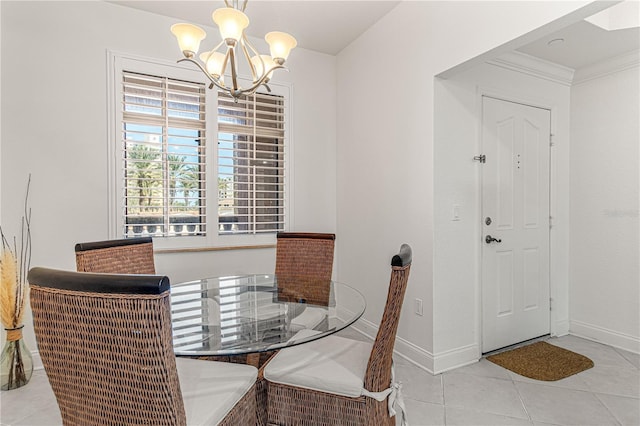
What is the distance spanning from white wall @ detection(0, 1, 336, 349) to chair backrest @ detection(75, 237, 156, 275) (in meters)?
0.66

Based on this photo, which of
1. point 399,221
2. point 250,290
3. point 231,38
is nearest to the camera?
point 231,38

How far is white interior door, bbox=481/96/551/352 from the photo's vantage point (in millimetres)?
2793

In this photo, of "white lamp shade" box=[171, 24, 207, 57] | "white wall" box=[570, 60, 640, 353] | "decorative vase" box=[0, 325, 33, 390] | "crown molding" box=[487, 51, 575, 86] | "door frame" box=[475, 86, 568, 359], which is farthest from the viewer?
"white wall" box=[570, 60, 640, 353]

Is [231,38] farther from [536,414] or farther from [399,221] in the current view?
[536,414]

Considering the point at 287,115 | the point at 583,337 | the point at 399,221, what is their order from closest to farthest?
the point at 399,221 < the point at 583,337 < the point at 287,115

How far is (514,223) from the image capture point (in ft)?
9.71

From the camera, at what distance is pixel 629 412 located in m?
2.03

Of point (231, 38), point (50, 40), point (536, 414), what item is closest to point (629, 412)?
point (536, 414)

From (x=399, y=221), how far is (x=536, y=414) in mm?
1522

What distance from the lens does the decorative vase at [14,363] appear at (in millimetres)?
2279

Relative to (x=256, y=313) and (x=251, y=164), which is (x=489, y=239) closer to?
(x=256, y=313)

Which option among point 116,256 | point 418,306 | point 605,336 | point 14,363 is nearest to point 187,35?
point 116,256

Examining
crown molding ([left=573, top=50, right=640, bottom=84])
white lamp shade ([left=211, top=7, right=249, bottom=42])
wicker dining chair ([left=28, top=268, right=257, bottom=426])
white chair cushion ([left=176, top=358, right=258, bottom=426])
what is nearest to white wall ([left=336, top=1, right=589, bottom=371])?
white lamp shade ([left=211, top=7, right=249, bottom=42])

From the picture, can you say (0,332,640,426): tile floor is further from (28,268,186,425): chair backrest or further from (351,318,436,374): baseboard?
(28,268,186,425): chair backrest
